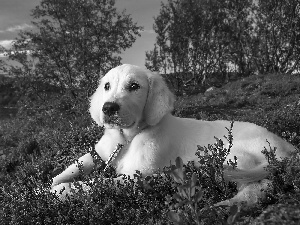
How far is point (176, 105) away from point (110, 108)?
540 inches

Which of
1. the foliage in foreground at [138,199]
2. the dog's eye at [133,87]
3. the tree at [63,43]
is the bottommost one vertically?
the foliage in foreground at [138,199]

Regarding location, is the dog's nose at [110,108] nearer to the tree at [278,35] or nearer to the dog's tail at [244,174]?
the dog's tail at [244,174]

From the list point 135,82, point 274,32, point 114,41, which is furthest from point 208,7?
point 135,82

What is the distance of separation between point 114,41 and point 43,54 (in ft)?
18.3

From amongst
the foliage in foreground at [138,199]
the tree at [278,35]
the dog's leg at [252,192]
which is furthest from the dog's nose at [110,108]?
the tree at [278,35]

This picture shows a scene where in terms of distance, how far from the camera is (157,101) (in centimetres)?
515

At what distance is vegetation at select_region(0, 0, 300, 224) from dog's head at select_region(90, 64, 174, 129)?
36.1 inches

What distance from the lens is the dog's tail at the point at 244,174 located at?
12.7 feet

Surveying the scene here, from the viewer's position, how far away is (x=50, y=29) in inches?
1023

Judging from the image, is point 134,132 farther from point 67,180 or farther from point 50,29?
point 50,29

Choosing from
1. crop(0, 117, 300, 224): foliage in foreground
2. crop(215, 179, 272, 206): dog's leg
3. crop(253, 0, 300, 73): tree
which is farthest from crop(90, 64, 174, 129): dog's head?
crop(253, 0, 300, 73): tree

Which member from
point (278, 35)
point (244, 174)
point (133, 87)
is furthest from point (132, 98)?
point (278, 35)

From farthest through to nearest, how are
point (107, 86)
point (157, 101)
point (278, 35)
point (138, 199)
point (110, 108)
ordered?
point (278, 35) → point (107, 86) → point (157, 101) → point (110, 108) → point (138, 199)

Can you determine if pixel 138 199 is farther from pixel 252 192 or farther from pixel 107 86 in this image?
pixel 107 86
